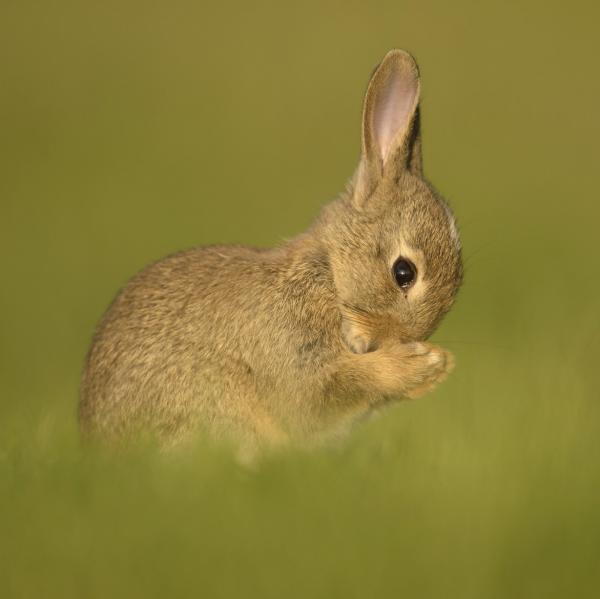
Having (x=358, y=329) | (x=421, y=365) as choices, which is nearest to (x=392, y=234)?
(x=358, y=329)

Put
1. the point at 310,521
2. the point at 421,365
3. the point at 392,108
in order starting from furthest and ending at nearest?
the point at 392,108 → the point at 421,365 → the point at 310,521

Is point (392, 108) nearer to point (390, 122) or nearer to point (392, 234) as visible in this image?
point (390, 122)

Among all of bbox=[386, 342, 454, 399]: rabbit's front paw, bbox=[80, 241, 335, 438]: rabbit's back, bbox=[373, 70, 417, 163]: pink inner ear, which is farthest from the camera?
bbox=[373, 70, 417, 163]: pink inner ear

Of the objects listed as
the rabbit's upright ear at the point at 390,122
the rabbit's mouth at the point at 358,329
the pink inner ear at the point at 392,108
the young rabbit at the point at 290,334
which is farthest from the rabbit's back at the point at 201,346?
the pink inner ear at the point at 392,108

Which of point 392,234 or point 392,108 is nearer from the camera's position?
point 392,234

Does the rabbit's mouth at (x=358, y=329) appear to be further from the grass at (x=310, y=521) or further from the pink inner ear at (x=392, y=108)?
the pink inner ear at (x=392, y=108)

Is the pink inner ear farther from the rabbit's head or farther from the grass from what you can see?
the grass

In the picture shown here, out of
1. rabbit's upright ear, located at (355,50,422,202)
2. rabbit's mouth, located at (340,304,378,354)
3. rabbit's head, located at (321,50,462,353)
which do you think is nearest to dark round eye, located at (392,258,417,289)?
rabbit's head, located at (321,50,462,353)
